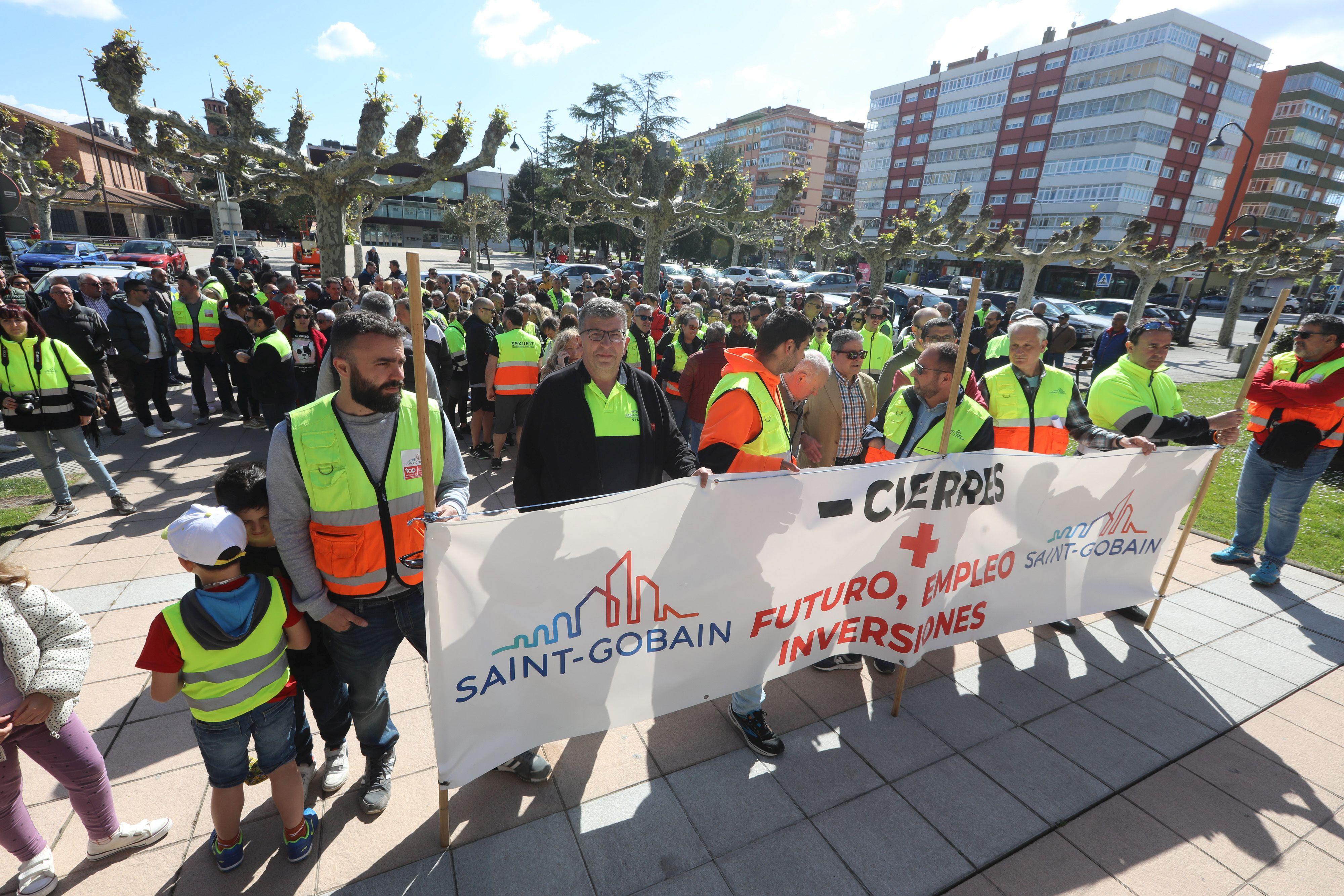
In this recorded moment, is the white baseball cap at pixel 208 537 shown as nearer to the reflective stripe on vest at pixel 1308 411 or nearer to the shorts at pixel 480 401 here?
the shorts at pixel 480 401

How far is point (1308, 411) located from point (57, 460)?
1008 cm

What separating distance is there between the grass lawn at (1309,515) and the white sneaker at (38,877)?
831 centimetres

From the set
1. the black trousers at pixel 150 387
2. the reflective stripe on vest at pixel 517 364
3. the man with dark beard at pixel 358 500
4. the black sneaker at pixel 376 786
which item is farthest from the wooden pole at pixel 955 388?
the black trousers at pixel 150 387

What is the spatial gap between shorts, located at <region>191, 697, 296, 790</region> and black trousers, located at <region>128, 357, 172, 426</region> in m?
7.61

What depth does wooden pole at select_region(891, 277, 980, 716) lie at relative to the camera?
8.96 ft

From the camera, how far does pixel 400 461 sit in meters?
2.26

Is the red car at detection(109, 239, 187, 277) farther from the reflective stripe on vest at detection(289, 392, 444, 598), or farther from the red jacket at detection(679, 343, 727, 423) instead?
the reflective stripe on vest at detection(289, 392, 444, 598)

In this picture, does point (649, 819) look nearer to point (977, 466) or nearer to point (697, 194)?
point (977, 466)

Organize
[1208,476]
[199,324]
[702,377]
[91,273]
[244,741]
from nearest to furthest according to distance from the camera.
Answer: [244,741] → [1208,476] → [702,377] → [199,324] → [91,273]

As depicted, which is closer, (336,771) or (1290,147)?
(336,771)

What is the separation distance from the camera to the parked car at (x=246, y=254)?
1930 centimetres

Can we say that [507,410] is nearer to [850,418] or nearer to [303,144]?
[850,418]

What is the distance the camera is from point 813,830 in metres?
2.56

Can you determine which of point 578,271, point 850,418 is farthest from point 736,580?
point 578,271
